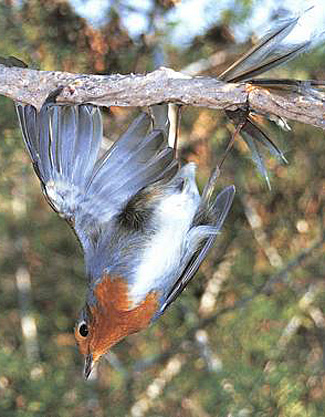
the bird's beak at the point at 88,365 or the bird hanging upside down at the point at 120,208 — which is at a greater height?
the bird hanging upside down at the point at 120,208

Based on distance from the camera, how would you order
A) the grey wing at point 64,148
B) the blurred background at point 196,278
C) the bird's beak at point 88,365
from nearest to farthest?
the grey wing at point 64,148
the bird's beak at point 88,365
the blurred background at point 196,278

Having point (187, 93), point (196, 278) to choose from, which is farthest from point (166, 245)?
point (196, 278)

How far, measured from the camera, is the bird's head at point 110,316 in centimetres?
206

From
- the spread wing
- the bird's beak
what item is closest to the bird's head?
the bird's beak

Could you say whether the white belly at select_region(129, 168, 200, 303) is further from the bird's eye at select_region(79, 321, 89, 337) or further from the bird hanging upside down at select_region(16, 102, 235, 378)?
the bird's eye at select_region(79, 321, 89, 337)

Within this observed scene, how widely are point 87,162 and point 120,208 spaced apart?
17 cm

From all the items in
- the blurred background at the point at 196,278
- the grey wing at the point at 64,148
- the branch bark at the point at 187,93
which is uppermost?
the branch bark at the point at 187,93

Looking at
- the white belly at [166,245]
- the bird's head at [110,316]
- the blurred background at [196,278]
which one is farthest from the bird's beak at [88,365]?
the blurred background at [196,278]

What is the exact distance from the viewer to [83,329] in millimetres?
2182

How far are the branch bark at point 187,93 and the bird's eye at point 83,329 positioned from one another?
28.6 inches

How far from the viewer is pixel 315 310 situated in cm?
338

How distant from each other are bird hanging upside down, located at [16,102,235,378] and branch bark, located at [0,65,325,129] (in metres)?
0.20

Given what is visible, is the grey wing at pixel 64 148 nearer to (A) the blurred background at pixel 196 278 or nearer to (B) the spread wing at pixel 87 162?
(B) the spread wing at pixel 87 162

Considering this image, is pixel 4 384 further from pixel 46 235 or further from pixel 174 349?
pixel 46 235
